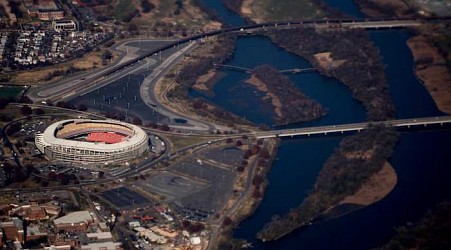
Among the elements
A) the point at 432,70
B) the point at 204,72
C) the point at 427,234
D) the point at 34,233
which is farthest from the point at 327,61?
the point at 34,233

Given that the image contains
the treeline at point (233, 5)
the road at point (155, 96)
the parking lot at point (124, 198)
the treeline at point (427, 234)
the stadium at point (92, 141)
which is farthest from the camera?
the treeline at point (233, 5)

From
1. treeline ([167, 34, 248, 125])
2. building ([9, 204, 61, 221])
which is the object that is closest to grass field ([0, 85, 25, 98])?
treeline ([167, 34, 248, 125])

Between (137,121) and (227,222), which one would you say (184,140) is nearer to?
(137,121)

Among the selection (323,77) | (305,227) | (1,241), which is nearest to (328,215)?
(305,227)

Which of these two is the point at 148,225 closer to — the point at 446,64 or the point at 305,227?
the point at 305,227

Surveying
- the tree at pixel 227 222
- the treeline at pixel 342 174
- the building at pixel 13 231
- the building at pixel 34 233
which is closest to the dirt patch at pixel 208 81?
the treeline at pixel 342 174

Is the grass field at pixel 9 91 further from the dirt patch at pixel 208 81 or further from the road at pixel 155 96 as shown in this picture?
the dirt patch at pixel 208 81
